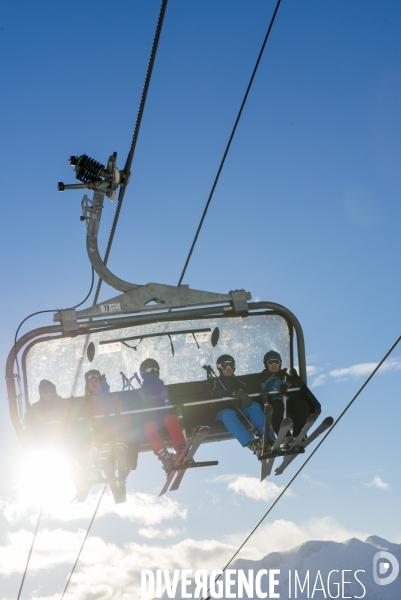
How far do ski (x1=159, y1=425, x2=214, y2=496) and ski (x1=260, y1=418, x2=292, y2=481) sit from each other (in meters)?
0.74

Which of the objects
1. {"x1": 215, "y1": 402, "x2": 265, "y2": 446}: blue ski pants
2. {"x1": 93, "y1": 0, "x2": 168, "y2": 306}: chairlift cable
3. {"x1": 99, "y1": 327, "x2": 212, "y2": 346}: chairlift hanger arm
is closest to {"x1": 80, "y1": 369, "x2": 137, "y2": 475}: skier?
{"x1": 99, "y1": 327, "x2": 212, "y2": 346}: chairlift hanger arm

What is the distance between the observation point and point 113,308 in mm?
8266

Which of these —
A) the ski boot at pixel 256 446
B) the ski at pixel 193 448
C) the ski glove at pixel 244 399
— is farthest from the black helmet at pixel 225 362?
the ski at pixel 193 448

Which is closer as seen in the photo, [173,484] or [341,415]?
[341,415]

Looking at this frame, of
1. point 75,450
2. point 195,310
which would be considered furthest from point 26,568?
point 195,310

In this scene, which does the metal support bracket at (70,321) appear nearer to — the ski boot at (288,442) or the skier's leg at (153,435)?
the skier's leg at (153,435)

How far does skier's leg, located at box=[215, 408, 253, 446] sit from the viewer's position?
891cm

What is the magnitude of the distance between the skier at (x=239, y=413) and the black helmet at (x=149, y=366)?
697mm

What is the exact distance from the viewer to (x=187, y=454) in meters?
8.72

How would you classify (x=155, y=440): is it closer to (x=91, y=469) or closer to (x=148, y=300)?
(x=91, y=469)

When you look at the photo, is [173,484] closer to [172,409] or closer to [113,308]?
[172,409]

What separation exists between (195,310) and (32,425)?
2.24 metres

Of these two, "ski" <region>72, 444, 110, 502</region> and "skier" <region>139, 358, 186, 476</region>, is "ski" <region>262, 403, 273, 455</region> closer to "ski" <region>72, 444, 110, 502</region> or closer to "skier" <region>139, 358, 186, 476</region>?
"skier" <region>139, 358, 186, 476</region>

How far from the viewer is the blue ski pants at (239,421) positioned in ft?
29.2
